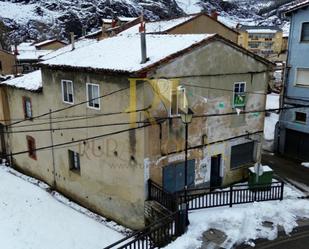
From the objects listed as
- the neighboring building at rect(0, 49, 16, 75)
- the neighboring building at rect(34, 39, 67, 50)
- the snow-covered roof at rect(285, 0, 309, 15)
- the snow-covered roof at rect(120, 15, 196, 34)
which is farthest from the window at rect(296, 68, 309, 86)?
the neighboring building at rect(34, 39, 67, 50)

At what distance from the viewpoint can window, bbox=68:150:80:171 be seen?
64.7 ft

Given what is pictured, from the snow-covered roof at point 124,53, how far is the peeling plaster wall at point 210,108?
642mm

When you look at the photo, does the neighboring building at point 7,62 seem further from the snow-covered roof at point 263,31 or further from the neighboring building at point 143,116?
the snow-covered roof at point 263,31

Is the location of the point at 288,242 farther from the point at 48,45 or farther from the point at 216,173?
the point at 48,45

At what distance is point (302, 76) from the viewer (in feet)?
79.9

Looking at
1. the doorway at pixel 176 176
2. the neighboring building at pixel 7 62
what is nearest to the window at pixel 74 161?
the doorway at pixel 176 176

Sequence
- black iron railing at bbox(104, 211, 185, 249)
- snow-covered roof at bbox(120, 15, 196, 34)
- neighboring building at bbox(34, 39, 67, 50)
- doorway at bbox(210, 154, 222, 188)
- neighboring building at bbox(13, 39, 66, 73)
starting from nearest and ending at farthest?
black iron railing at bbox(104, 211, 185, 249) < doorway at bbox(210, 154, 222, 188) < snow-covered roof at bbox(120, 15, 196, 34) < neighboring building at bbox(13, 39, 66, 73) < neighboring building at bbox(34, 39, 67, 50)

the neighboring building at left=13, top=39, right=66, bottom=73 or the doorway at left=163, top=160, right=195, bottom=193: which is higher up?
the neighboring building at left=13, top=39, right=66, bottom=73

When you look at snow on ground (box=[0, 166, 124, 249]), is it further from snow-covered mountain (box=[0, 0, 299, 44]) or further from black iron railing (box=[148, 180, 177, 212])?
snow-covered mountain (box=[0, 0, 299, 44])

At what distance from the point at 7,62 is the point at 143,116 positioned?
98.0ft

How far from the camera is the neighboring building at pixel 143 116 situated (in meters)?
15.2

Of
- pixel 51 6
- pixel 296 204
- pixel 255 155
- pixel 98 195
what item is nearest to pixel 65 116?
pixel 98 195

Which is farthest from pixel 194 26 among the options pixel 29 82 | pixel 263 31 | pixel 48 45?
pixel 263 31

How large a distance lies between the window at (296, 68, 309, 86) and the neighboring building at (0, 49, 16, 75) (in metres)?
28.9
